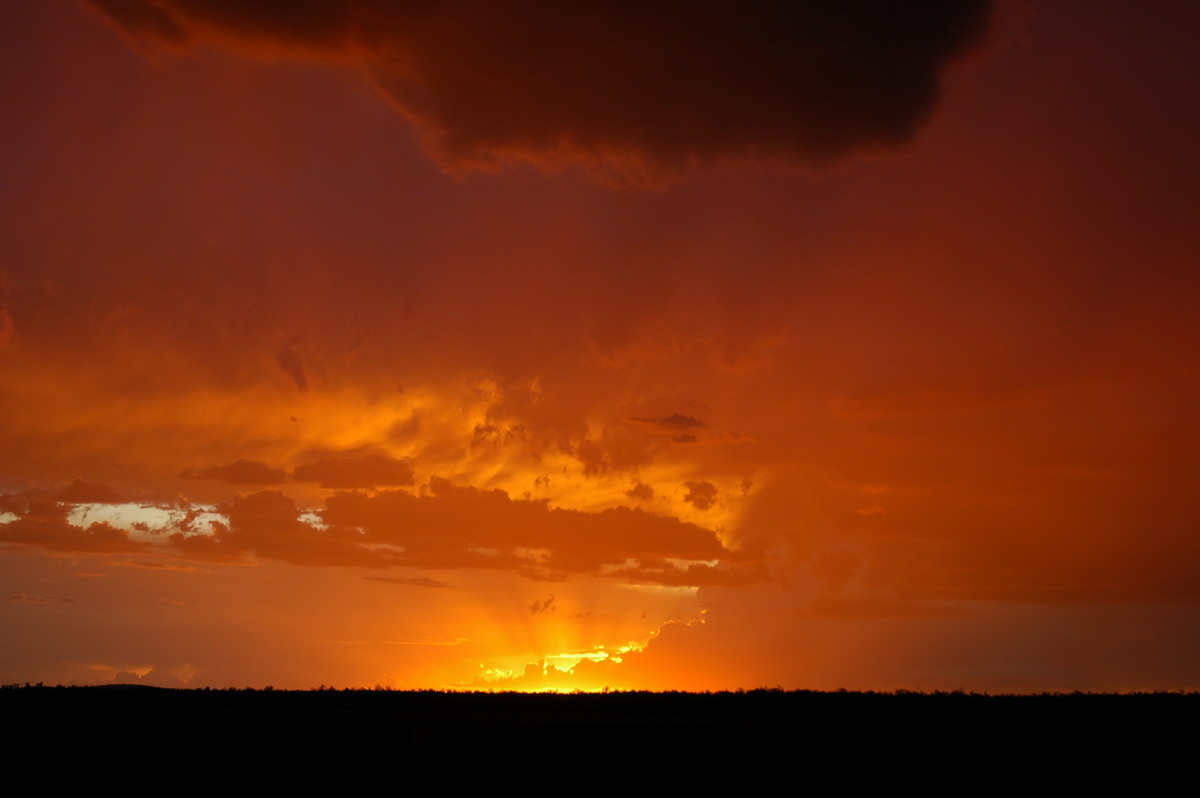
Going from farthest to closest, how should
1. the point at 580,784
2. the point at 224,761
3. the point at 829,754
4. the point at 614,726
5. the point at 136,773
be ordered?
the point at 614,726 → the point at 829,754 → the point at 224,761 → the point at 136,773 → the point at 580,784

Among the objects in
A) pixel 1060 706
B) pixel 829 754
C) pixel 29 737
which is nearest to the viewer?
pixel 829 754

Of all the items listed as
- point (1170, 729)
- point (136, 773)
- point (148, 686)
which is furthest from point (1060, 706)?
point (148, 686)

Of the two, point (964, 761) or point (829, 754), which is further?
point (829, 754)

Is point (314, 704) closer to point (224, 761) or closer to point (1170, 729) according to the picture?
point (224, 761)

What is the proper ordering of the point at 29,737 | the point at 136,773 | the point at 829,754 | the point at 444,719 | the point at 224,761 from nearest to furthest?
1. the point at 136,773
2. the point at 224,761
3. the point at 829,754
4. the point at 29,737
5. the point at 444,719

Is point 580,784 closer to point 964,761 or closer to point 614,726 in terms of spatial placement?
point 964,761

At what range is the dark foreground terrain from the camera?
28.0 m

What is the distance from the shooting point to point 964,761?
2872 cm

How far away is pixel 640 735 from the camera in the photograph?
37531mm

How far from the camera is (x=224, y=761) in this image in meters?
27.8

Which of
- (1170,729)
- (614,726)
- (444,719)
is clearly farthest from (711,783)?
(1170,729)

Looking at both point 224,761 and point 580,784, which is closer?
point 580,784

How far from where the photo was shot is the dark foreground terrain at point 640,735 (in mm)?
27984

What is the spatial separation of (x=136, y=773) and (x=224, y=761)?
2664mm
